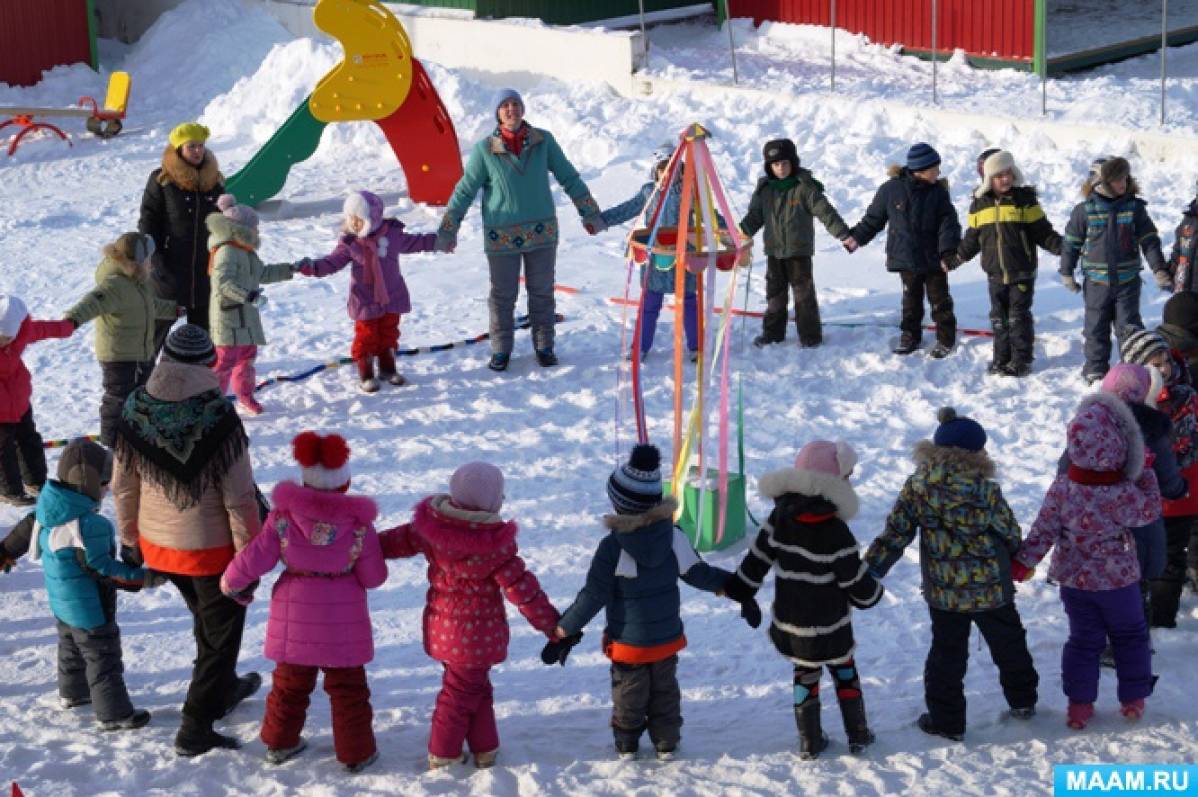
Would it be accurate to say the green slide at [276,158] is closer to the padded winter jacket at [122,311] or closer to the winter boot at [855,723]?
the padded winter jacket at [122,311]

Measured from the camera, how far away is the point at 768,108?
1627cm

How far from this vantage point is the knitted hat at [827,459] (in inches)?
253

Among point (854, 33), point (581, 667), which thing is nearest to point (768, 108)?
point (854, 33)

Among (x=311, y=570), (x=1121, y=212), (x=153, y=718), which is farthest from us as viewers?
(x=1121, y=212)

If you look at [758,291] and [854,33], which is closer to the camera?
[758,291]

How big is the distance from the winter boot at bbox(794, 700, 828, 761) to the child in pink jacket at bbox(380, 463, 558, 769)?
983 mm

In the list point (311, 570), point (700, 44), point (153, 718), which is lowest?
point (153, 718)

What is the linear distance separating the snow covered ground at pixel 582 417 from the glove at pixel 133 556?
664mm

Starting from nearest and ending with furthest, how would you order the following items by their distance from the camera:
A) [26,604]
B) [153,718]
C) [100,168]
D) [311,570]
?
[311,570] → [153,718] → [26,604] → [100,168]

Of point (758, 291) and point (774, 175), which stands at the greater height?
point (774, 175)

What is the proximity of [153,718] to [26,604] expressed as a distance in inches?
58.0

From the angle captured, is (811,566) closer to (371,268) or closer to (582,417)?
(582,417)

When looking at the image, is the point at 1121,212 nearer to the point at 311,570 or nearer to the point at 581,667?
the point at 581,667

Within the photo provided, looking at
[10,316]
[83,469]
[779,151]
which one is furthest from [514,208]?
[83,469]
